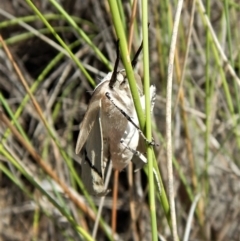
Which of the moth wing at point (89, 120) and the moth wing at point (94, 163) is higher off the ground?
the moth wing at point (89, 120)

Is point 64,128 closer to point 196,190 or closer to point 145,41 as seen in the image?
point 196,190

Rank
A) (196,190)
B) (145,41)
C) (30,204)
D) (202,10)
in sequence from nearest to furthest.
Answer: (145,41) → (202,10) → (196,190) → (30,204)

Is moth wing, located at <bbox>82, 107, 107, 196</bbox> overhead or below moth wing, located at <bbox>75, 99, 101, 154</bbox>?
below

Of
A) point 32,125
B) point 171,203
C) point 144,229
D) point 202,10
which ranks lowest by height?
point 144,229

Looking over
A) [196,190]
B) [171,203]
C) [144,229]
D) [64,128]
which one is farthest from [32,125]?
[171,203]

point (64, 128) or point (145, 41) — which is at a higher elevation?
point (145, 41)

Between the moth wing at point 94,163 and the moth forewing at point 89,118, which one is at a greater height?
the moth forewing at point 89,118
